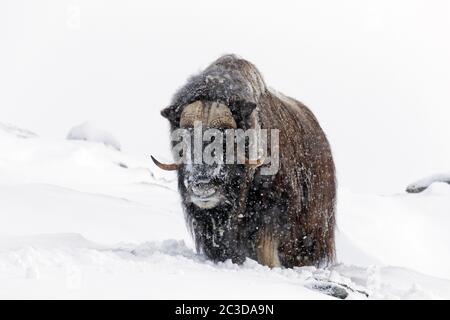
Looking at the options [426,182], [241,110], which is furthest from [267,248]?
[426,182]

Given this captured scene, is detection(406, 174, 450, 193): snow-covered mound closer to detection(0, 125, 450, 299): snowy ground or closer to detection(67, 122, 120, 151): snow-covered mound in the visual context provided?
detection(0, 125, 450, 299): snowy ground

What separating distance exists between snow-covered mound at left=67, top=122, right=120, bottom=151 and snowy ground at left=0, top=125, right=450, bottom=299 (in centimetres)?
424

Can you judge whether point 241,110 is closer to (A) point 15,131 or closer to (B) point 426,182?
(B) point 426,182

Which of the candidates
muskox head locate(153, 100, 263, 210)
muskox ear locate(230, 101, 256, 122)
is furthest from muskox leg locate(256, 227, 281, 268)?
muskox ear locate(230, 101, 256, 122)

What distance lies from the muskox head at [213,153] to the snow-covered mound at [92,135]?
20.7 m

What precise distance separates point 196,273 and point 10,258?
0.98 m

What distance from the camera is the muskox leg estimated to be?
196 inches

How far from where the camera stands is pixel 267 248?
4.99 meters

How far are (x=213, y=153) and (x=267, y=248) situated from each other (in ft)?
2.68

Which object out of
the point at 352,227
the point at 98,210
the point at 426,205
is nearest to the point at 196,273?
the point at 98,210

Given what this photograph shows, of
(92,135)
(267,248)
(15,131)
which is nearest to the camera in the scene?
(267,248)

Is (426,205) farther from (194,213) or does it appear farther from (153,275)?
(153,275)

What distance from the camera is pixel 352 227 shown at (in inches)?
467
